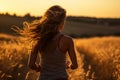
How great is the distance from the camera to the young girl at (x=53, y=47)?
Result: 5219 millimetres

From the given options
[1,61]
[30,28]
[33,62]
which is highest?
[30,28]

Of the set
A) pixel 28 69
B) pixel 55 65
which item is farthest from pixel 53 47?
pixel 28 69

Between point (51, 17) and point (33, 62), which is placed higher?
point (51, 17)

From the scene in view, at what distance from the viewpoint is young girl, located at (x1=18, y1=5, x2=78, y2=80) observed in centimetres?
522

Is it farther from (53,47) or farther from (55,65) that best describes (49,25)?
(55,65)

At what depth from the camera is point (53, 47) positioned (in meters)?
5.23

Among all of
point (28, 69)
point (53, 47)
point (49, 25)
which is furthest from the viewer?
point (28, 69)

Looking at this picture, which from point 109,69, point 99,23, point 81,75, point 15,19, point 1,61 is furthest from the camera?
point 99,23

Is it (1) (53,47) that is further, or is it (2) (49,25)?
(2) (49,25)

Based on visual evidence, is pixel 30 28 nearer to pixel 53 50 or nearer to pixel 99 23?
pixel 53 50

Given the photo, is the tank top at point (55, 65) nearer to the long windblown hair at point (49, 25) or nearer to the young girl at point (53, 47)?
the young girl at point (53, 47)

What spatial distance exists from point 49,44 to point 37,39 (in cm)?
26

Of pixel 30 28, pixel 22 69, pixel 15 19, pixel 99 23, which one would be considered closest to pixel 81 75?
pixel 22 69

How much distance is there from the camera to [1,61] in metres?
10.9
